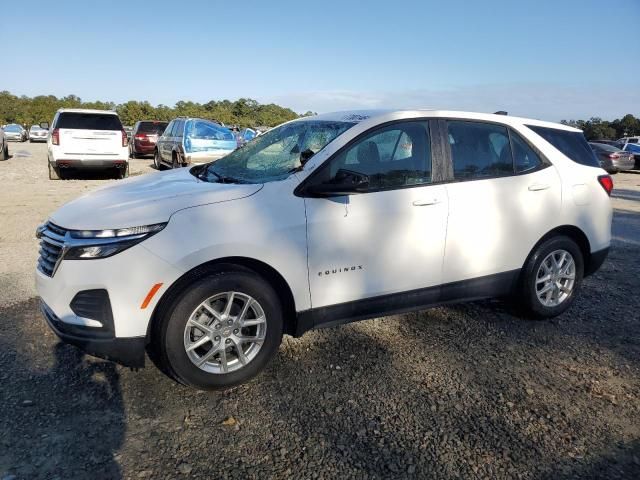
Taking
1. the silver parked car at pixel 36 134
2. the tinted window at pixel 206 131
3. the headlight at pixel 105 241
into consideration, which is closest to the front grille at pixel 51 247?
the headlight at pixel 105 241

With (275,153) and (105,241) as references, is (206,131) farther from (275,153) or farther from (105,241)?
(105,241)

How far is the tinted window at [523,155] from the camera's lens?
4098mm

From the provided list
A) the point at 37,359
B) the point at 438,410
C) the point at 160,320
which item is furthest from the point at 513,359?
the point at 37,359

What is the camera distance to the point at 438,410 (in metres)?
2.98

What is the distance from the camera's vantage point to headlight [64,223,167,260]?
9.26 ft

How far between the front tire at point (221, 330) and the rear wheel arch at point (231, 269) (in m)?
0.03

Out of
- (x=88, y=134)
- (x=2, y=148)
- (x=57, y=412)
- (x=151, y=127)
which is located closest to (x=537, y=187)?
(x=57, y=412)

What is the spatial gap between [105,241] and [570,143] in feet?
12.8

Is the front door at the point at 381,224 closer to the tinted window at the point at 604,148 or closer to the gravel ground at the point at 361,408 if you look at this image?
the gravel ground at the point at 361,408

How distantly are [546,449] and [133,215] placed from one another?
2.62 m

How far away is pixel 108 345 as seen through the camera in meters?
2.84

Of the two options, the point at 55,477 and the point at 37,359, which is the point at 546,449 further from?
the point at 37,359

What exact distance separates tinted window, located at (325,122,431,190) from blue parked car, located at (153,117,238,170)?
31.4 ft

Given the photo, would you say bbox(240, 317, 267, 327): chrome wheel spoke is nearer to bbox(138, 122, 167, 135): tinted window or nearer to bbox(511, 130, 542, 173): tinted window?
bbox(511, 130, 542, 173): tinted window
